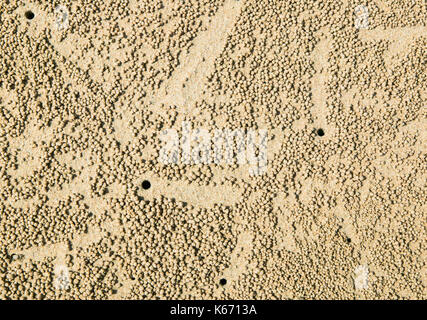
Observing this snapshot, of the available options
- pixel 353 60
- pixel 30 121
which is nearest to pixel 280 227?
pixel 353 60

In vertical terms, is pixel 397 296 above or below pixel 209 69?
below

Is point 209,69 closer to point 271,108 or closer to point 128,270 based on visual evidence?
point 271,108

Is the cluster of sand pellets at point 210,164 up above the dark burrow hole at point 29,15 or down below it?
below

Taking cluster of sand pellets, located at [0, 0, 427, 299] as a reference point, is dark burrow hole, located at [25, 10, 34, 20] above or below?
above

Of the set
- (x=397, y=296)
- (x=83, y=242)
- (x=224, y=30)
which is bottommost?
(x=397, y=296)

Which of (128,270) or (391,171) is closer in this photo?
(128,270)

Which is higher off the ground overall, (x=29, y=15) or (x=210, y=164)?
(x=29, y=15)

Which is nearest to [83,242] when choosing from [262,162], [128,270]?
[128,270]
